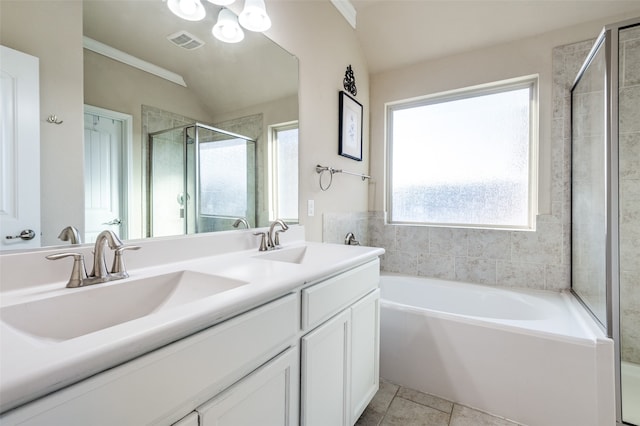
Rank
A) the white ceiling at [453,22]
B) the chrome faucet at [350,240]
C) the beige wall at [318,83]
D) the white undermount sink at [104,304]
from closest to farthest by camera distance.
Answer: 1. the white undermount sink at [104,304]
2. the beige wall at [318,83]
3. the white ceiling at [453,22]
4. the chrome faucet at [350,240]

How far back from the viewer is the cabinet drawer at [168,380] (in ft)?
1.41

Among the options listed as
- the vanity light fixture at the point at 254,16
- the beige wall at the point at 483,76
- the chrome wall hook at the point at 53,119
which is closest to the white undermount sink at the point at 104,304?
the chrome wall hook at the point at 53,119

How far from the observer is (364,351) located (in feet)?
4.59

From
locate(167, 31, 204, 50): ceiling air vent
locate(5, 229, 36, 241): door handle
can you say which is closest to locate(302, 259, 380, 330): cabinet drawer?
locate(5, 229, 36, 241): door handle

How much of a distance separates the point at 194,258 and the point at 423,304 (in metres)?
1.92

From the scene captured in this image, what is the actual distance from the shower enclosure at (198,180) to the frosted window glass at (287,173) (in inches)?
7.2

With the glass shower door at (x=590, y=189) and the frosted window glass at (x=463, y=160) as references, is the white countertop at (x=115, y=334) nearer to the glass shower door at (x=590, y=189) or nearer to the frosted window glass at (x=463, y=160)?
the glass shower door at (x=590, y=189)

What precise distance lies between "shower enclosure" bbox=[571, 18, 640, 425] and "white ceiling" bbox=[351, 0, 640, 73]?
422mm

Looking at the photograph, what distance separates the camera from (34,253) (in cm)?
82

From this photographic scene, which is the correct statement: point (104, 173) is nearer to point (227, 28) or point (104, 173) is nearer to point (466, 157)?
point (227, 28)

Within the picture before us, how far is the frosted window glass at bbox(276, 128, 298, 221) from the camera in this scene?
5.74ft

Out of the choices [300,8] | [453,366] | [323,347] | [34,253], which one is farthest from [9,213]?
[453,366]

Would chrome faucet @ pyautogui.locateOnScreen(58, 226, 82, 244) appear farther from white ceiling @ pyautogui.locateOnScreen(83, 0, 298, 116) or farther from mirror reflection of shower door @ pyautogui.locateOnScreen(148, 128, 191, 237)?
white ceiling @ pyautogui.locateOnScreen(83, 0, 298, 116)

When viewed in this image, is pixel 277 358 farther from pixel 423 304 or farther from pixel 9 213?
pixel 423 304
